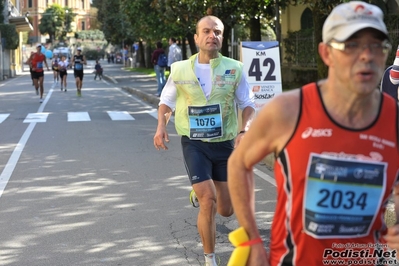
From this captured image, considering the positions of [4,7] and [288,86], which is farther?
[4,7]

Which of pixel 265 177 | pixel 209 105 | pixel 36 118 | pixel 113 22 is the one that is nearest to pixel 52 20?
pixel 113 22

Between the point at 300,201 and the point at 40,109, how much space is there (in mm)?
19819

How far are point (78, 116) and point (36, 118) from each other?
106 centimetres

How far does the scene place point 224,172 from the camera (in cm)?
591

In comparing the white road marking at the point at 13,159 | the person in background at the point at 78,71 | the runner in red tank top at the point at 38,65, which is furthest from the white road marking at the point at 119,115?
the person in background at the point at 78,71

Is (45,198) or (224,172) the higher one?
(224,172)

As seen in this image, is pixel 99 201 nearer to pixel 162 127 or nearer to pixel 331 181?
pixel 162 127

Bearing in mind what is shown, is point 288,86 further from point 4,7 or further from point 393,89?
point 4,7

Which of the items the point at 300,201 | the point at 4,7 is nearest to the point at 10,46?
the point at 4,7

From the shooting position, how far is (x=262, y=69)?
12984mm

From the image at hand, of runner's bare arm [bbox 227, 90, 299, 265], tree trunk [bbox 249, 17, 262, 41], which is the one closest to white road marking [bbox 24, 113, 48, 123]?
tree trunk [bbox 249, 17, 262, 41]

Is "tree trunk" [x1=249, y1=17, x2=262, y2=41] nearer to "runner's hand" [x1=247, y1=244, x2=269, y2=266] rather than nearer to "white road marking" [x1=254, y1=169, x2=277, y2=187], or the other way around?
"white road marking" [x1=254, y1=169, x2=277, y2=187]

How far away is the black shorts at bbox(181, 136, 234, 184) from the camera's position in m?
5.78

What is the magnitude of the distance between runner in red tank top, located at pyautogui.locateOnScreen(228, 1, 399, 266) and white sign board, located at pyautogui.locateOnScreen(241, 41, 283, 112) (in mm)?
9805
